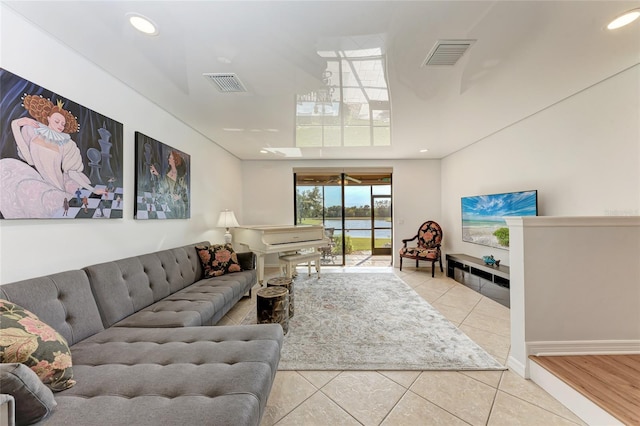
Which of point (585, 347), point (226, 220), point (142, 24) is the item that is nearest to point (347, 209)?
point (226, 220)

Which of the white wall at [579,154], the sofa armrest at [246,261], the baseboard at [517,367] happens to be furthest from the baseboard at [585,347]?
the sofa armrest at [246,261]

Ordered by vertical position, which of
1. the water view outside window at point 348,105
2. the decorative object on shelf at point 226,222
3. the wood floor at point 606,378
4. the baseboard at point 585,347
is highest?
the water view outside window at point 348,105

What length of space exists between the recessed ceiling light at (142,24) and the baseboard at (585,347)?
361cm

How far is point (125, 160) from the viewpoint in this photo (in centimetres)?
236

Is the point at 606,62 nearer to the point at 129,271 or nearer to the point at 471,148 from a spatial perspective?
the point at 471,148

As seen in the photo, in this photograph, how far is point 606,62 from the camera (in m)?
2.09

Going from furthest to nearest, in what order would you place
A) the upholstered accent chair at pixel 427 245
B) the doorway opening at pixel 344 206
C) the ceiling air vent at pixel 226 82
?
the doorway opening at pixel 344 206, the upholstered accent chair at pixel 427 245, the ceiling air vent at pixel 226 82

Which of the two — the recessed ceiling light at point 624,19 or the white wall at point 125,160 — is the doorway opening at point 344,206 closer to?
the white wall at point 125,160

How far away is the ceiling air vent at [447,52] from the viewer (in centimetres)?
180

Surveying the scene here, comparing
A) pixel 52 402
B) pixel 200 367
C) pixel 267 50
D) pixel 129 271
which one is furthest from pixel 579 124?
pixel 129 271

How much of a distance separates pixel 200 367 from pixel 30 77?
7.15 ft

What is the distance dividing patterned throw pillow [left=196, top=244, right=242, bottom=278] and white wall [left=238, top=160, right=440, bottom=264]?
2.38 meters

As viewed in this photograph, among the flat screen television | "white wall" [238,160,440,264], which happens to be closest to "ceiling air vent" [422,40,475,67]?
the flat screen television

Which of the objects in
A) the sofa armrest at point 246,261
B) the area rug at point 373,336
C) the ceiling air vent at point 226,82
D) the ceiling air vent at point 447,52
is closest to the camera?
the ceiling air vent at point 447,52
